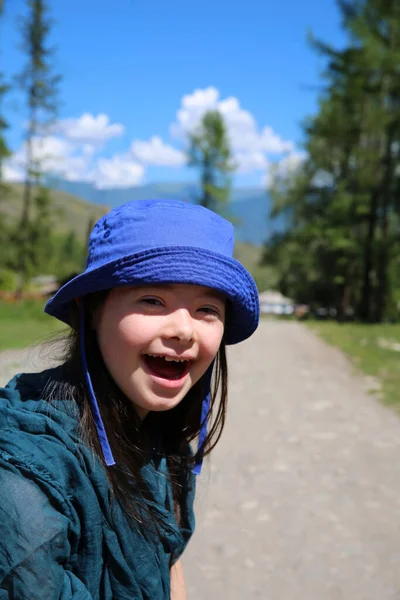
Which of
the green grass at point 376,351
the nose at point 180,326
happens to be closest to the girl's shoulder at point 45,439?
the nose at point 180,326

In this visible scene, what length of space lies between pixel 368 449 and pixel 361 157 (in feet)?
61.3

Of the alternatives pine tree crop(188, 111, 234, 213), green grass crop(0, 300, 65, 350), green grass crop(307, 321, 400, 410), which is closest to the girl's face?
green grass crop(307, 321, 400, 410)

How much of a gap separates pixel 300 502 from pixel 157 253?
3537 millimetres

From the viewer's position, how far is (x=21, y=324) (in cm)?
1647

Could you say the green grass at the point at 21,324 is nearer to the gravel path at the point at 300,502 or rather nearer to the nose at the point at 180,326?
the gravel path at the point at 300,502

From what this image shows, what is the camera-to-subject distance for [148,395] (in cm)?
144

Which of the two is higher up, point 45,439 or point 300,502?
point 45,439

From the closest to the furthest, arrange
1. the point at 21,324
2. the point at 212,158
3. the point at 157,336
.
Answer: the point at 157,336 < the point at 21,324 < the point at 212,158

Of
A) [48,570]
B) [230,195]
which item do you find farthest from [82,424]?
[230,195]

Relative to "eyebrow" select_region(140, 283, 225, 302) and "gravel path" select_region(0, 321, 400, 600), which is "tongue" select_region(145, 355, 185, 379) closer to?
"eyebrow" select_region(140, 283, 225, 302)

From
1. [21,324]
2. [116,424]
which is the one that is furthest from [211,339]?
[21,324]

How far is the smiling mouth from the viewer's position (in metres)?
1.44

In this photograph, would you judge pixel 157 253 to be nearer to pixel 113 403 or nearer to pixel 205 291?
pixel 205 291

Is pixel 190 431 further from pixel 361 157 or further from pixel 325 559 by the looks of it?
pixel 361 157
